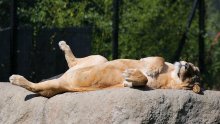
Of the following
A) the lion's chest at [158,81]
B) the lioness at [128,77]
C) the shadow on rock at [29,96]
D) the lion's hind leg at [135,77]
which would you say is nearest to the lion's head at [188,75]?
the lioness at [128,77]

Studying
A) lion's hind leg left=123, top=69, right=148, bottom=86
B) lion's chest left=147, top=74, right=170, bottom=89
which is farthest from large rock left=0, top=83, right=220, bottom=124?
lion's chest left=147, top=74, right=170, bottom=89

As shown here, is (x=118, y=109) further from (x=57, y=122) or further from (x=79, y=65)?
(x=79, y=65)

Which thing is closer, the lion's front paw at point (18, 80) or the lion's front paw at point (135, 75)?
the lion's front paw at point (135, 75)

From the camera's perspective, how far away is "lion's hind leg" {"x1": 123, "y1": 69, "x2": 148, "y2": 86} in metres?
5.06

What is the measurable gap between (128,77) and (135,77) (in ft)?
0.20

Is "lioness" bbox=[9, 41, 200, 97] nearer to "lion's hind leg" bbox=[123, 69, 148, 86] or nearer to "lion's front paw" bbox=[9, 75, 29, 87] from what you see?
"lion's hind leg" bbox=[123, 69, 148, 86]

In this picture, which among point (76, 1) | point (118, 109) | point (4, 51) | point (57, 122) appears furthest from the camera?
point (76, 1)

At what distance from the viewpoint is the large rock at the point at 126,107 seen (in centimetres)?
500

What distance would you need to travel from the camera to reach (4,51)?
855 centimetres

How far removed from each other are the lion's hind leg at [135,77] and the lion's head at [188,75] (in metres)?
0.29

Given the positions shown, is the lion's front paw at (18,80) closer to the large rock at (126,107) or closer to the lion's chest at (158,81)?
the large rock at (126,107)

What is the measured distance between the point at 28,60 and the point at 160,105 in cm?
393

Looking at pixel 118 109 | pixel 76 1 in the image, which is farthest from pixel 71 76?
pixel 76 1

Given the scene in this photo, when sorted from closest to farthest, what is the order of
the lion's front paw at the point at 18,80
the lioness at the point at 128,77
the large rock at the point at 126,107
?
the large rock at the point at 126,107 < the lioness at the point at 128,77 < the lion's front paw at the point at 18,80
